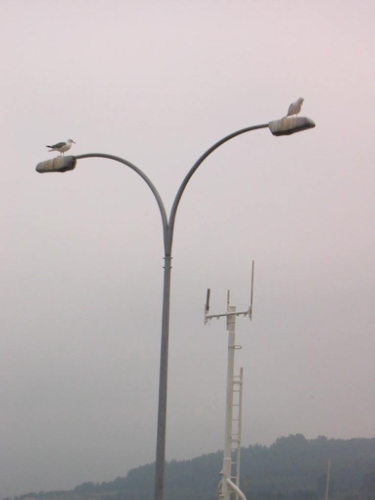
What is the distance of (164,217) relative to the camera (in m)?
16.9

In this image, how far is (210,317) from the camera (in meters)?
25.6

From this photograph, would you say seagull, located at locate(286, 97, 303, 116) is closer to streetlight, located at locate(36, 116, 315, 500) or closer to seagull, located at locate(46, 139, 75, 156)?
streetlight, located at locate(36, 116, 315, 500)

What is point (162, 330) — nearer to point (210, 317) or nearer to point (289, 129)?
point (289, 129)

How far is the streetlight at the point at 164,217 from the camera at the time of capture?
51.0 feet

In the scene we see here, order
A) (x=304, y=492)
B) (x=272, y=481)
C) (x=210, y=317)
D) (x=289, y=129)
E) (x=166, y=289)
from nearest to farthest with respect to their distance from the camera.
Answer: (x=289, y=129)
(x=166, y=289)
(x=210, y=317)
(x=272, y=481)
(x=304, y=492)

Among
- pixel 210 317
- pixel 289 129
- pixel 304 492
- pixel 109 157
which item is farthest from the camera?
pixel 304 492

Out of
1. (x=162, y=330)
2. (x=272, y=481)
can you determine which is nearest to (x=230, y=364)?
(x=162, y=330)

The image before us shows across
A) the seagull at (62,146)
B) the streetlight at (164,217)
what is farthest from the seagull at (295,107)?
the seagull at (62,146)

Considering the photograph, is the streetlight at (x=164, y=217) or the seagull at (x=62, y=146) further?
the seagull at (x=62, y=146)

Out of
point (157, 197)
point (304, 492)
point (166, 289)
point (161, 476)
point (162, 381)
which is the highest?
point (157, 197)

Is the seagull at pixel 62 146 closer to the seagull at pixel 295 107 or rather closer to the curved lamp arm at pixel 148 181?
the curved lamp arm at pixel 148 181

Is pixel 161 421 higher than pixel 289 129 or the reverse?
the reverse

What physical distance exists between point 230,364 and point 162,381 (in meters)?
10.3

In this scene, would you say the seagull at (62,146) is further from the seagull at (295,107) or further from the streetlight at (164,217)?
the seagull at (295,107)
